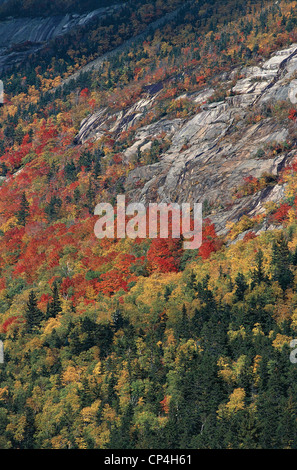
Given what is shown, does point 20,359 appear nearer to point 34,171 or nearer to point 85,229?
point 85,229

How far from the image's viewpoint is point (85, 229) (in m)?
140

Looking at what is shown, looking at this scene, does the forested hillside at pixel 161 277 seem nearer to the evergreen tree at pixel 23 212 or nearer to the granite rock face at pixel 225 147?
the granite rock face at pixel 225 147

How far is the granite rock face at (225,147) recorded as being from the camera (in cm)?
12938

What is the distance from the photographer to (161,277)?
11425cm

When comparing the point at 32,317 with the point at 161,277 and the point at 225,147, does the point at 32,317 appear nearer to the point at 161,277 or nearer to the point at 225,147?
the point at 161,277

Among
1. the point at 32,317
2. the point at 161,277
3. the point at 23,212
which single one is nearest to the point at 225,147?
the point at 161,277

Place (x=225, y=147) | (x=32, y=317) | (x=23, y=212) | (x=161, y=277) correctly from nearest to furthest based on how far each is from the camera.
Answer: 1. (x=32, y=317)
2. (x=161, y=277)
3. (x=225, y=147)
4. (x=23, y=212)

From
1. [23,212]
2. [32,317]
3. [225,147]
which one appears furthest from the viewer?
[23,212]

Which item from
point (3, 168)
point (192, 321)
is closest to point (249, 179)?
point (192, 321)

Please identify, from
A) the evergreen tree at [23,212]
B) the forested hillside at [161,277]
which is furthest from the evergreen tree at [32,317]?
the evergreen tree at [23,212]

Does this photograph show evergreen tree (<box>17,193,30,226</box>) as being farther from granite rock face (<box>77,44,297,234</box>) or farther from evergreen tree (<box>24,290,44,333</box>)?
evergreen tree (<box>24,290,44,333</box>)

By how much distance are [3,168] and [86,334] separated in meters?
97.8

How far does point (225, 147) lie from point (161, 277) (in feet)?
128

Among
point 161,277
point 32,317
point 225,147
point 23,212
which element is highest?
point 225,147
